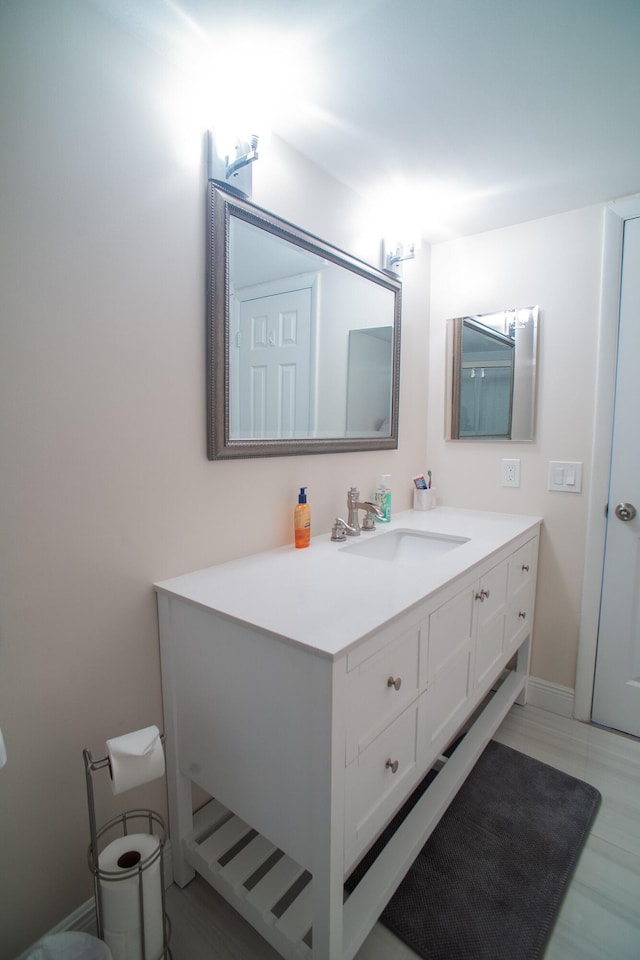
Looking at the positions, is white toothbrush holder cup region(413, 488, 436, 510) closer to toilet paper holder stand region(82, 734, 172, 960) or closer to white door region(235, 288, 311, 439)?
white door region(235, 288, 311, 439)

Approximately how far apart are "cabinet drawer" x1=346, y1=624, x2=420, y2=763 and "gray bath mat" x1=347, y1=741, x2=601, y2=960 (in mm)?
596

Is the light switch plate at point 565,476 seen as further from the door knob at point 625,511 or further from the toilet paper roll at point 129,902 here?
the toilet paper roll at point 129,902

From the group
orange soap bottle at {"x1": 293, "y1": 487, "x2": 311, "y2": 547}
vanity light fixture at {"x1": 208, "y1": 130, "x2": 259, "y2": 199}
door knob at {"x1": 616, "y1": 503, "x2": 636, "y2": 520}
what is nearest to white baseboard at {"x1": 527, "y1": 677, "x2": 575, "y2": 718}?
door knob at {"x1": 616, "y1": 503, "x2": 636, "y2": 520}

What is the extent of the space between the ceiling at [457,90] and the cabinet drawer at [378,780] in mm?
1618

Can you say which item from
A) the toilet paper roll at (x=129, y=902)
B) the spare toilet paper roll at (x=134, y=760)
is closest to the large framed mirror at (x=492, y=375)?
the spare toilet paper roll at (x=134, y=760)

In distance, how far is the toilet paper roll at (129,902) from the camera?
950 millimetres

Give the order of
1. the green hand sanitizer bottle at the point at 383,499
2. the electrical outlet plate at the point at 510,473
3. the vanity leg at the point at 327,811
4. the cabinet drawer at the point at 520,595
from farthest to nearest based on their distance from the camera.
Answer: the electrical outlet plate at the point at 510,473 < the green hand sanitizer bottle at the point at 383,499 < the cabinet drawer at the point at 520,595 < the vanity leg at the point at 327,811

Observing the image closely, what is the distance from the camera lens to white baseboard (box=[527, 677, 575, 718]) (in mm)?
2020

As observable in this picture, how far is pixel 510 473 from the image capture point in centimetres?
214

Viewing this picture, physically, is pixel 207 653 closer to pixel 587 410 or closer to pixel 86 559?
pixel 86 559

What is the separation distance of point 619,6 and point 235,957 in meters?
2.33

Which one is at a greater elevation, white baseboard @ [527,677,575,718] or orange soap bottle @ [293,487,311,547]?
orange soap bottle @ [293,487,311,547]

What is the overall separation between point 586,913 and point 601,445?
153 centimetres

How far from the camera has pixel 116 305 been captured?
3.57 ft
